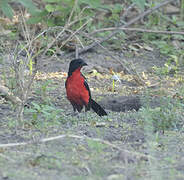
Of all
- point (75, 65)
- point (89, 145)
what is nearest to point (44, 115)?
point (89, 145)

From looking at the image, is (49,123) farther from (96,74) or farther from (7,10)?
(96,74)

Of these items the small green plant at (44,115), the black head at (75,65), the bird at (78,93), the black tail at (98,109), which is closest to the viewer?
the small green plant at (44,115)

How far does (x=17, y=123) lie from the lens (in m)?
3.92

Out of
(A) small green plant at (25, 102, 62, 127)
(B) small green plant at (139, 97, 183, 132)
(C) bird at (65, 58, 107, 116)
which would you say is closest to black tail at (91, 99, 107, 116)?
(C) bird at (65, 58, 107, 116)

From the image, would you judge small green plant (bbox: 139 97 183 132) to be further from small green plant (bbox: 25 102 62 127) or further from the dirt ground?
small green plant (bbox: 25 102 62 127)

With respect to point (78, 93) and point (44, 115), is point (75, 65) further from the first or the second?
point (44, 115)

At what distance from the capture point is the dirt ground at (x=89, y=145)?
10.00 feet

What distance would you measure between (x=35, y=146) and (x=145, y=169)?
85 cm

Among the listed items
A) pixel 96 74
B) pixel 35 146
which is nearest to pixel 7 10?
pixel 35 146

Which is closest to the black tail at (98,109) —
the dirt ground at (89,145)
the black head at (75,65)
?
the dirt ground at (89,145)

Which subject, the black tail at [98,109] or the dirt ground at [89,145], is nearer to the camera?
the dirt ground at [89,145]

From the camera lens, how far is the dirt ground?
305 cm

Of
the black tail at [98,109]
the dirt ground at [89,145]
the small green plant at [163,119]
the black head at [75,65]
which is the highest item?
the black head at [75,65]

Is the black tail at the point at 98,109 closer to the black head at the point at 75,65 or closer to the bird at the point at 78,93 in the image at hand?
the bird at the point at 78,93
